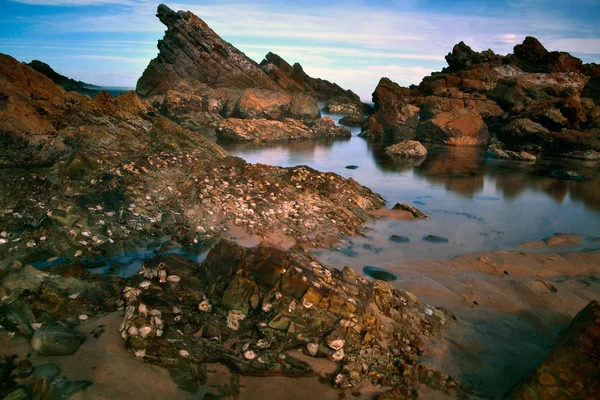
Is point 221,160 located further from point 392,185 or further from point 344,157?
point 344,157

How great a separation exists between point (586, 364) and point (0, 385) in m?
4.69

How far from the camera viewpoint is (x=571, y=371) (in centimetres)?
338

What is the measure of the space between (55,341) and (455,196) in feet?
41.3

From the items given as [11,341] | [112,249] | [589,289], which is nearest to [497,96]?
[589,289]

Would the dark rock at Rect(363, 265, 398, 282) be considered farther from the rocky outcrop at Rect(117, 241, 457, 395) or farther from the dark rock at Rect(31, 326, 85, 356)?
the dark rock at Rect(31, 326, 85, 356)

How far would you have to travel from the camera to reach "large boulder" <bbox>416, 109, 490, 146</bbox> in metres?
27.1

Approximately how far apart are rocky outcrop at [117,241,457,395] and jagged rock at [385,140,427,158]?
18.2 metres

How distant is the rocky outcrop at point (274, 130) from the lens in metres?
24.8

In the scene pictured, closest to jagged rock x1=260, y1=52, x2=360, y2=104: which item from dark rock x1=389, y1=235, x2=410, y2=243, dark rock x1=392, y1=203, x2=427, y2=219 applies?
dark rock x1=392, y1=203, x2=427, y2=219

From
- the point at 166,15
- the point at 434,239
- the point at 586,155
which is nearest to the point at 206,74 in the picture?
the point at 166,15

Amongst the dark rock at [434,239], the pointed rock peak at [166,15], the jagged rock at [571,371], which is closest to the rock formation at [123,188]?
the dark rock at [434,239]

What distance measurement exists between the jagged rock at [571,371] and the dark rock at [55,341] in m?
3.90

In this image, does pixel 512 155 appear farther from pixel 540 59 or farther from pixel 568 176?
pixel 540 59

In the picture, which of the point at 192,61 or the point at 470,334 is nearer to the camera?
the point at 470,334
